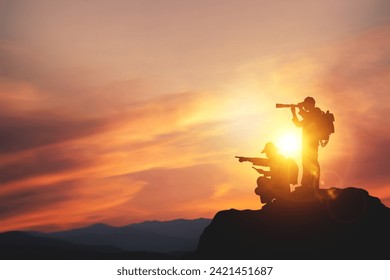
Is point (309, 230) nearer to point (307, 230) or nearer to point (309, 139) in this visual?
point (307, 230)

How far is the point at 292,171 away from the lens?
23344 millimetres

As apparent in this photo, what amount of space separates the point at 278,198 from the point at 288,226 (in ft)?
4.97

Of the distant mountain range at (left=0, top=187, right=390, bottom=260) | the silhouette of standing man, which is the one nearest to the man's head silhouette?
the silhouette of standing man

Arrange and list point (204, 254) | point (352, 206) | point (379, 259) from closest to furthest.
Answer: point (379, 259), point (352, 206), point (204, 254)

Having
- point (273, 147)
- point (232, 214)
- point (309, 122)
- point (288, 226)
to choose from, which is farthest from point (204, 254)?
point (309, 122)

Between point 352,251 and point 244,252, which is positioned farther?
point 244,252

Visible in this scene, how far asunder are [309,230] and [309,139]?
3.60 metres

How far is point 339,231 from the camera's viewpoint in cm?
2156

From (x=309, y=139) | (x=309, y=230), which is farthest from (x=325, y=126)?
(x=309, y=230)

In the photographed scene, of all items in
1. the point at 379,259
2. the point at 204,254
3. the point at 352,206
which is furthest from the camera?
the point at 204,254

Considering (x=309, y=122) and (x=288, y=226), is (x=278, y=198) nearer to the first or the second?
(x=288, y=226)

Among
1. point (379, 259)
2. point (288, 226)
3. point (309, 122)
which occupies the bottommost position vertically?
point (379, 259)

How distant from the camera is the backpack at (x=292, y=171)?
76.5ft

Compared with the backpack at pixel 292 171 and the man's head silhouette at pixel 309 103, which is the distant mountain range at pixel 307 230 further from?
A: the man's head silhouette at pixel 309 103
